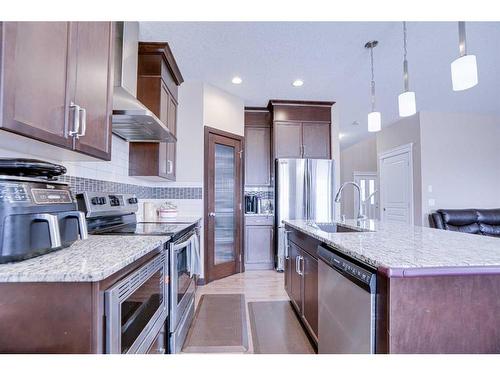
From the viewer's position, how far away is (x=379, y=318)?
1.01m

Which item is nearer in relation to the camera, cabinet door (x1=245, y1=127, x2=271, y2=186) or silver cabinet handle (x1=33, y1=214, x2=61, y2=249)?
silver cabinet handle (x1=33, y1=214, x2=61, y2=249)

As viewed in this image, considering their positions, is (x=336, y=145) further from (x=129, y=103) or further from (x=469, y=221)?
(x=129, y=103)

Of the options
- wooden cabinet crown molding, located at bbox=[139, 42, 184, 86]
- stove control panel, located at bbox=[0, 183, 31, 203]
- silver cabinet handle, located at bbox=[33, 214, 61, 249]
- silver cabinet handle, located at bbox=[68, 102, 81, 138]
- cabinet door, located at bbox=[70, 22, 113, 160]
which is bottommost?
silver cabinet handle, located at bbox=[33, 214, 61, 249]

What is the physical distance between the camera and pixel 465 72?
162 cm

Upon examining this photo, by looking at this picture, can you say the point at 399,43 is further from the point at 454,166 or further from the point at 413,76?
the point at 454,166

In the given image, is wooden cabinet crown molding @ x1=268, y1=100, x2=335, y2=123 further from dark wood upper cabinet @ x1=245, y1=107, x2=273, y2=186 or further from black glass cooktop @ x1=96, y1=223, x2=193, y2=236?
black glass cooktop @ x1=96, y1=223, x2=193, y2=236

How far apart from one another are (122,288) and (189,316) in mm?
1485

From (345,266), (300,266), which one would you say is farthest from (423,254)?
(300,266)

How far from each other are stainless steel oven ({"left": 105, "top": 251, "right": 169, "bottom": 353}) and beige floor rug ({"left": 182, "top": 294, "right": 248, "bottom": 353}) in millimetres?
652

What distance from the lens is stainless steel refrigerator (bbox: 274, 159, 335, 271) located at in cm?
402

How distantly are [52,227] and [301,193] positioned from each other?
11.3 ft

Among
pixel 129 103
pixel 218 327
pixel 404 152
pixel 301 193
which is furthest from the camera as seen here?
pixel 404 152

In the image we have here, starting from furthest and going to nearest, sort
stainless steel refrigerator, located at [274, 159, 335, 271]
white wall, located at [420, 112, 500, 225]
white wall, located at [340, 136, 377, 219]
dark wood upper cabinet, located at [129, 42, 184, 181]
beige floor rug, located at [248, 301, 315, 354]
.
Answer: white wall, located at [340, 136, 377, 219], white wall, located at [420, 112, 500, 225], stainless steel refrigerator, located at [274, 159, 335, 271], dark wood upper cabinet, located at [129, 42, 184, 181], beige floor rug, located at [248, 301, 315, 354]

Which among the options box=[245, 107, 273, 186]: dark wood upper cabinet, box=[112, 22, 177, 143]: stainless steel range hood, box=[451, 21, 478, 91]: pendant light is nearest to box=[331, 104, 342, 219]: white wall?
box=[245, 107, 273, 186]: dark wood upper cabinet
